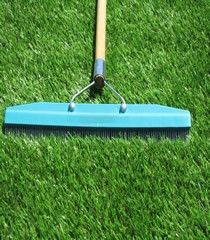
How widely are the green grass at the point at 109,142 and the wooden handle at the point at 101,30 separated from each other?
0.46 feet

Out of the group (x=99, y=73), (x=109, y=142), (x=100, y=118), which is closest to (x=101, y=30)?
(x=99, y=73)

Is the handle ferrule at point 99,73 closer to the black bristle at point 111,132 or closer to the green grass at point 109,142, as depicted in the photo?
the green grass at point 109,142

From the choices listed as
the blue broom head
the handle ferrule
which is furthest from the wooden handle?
the blue broom head

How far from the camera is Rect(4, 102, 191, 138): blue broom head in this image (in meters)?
2.80

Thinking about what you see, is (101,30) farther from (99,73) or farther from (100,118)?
(100,118)

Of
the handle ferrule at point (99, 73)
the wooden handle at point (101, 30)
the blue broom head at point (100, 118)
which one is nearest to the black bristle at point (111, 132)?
the blue broom head at point (100, 118)

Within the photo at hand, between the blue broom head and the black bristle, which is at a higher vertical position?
the blue broom head

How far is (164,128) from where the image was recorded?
281 cm

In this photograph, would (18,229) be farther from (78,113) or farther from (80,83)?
(80,83)

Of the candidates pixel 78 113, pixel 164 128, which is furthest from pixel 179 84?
pixel 78 113

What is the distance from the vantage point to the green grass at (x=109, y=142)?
2512 millimetres

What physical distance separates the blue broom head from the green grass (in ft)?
0.27

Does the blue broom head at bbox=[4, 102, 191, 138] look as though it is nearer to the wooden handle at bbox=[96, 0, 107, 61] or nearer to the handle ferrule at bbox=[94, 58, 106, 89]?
the handle ferrule at bbox=[94, 58, 106, 89]

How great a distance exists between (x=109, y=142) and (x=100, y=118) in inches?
5.5
